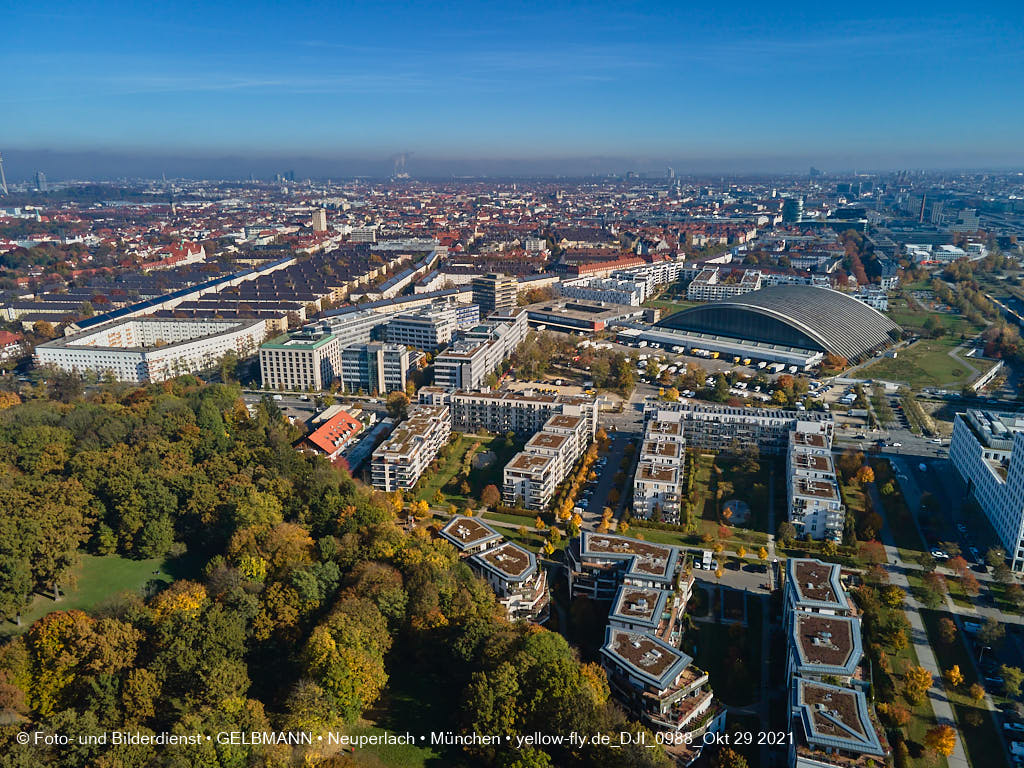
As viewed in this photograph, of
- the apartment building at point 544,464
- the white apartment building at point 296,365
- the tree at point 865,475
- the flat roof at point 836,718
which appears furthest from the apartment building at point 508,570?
the white apartment building at point 296,365

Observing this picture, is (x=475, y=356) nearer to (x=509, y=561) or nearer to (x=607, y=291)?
(x=509, y=561)

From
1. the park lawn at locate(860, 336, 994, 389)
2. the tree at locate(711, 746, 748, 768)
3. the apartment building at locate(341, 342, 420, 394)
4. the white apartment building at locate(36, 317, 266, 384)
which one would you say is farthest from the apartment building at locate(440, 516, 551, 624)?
the park lawn at locate(860, 336, 994, 389)

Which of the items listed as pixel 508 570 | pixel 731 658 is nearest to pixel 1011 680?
pixel 731 658

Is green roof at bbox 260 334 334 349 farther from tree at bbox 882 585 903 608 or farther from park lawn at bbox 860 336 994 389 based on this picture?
park lawn at bbox 860 336 994 389

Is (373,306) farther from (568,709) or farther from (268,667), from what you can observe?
(568,709)

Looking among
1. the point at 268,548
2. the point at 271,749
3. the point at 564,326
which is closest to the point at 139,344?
the point at 564,326
